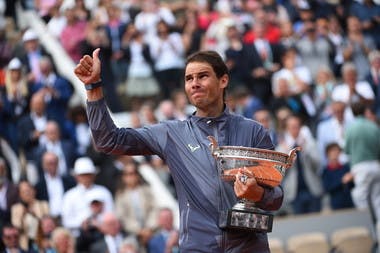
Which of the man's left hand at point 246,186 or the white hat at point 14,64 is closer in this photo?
the man's left hand at point 246,186

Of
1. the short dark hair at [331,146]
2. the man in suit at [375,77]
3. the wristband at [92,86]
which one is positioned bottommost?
the wristband at [92,86]

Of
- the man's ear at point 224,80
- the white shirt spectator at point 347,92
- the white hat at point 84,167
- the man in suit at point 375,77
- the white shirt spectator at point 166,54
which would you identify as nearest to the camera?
the man's ear at point 224,80

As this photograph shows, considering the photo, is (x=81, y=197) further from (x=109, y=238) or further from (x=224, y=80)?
(x=224, y=80)

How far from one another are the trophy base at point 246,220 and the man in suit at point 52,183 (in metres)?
7.86

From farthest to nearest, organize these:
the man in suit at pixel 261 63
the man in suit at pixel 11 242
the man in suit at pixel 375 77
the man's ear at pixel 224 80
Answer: the man in suit at pixel 261 63 → the man in suit at pixel 375 77 → the man in suit at pixel 11 242 → the man's ear at pixel 224 80

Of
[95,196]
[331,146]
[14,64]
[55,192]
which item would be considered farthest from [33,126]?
[331,146]

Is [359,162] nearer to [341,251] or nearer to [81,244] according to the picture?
[341,251]

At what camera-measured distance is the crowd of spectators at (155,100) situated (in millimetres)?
12922

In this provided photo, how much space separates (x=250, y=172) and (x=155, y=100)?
11.6m

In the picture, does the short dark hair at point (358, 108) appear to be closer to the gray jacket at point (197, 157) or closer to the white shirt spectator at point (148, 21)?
the white shirt spectator at point (148, 21)

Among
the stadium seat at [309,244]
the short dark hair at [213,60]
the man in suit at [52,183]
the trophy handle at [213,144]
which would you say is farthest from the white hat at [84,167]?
the trophy handle at [213,144]

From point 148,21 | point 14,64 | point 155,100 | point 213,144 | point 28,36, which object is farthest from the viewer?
point 148,21

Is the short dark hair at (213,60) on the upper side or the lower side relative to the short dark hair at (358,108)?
lower

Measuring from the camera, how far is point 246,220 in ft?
18.7
